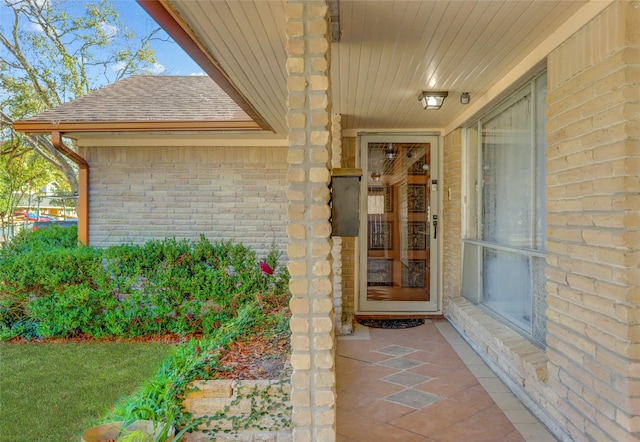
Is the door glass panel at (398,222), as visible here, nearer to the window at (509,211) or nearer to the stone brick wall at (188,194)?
the window at (509,211)

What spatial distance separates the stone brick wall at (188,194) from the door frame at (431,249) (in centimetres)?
110

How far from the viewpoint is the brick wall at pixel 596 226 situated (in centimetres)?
203

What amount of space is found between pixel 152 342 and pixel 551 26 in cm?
490

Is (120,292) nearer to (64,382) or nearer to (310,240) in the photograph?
(64,382)

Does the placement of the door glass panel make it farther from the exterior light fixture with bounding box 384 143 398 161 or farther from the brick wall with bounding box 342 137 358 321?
the brick wall with bounding box 342 137 358 321

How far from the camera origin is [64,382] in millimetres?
4039

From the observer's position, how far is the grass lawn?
3.26 m

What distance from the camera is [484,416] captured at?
9.96ft

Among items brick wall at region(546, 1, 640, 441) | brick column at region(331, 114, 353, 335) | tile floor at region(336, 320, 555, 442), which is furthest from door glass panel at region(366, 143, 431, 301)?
brick wall at region(546, 1, 640, 441)

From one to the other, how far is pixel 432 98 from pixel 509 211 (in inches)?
47.1

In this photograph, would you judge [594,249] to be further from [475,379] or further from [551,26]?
[475,379]

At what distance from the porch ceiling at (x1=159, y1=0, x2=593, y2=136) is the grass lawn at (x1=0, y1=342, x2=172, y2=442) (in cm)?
278

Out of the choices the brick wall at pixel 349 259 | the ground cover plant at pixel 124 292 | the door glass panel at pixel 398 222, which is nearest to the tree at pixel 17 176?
the ground cover plant at pixel 124 292

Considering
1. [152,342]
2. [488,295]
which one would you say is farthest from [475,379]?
[152,342]
